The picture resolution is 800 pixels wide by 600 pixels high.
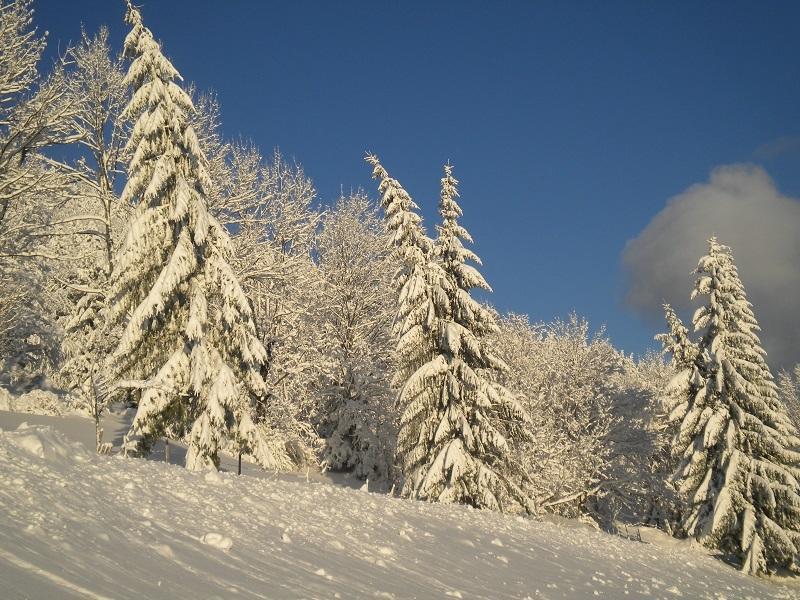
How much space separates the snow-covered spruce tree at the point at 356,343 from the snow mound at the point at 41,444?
709 inches

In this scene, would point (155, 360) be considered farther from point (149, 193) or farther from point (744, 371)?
point (744, 371)

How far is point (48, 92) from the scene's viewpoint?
11.9m

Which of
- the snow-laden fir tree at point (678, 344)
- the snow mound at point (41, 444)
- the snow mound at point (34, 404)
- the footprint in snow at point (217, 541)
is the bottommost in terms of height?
the snow mound at point (34, 404)

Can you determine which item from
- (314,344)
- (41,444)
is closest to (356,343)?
(314,344)

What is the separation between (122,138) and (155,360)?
685 centimetres

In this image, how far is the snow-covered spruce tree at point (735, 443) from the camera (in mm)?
22812

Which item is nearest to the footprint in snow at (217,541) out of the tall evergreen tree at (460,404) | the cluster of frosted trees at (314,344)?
the cluster of frosted trees at (314,344)

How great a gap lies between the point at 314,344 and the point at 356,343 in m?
2.85

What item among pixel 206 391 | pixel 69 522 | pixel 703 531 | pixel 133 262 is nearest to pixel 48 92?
pixel 133 262

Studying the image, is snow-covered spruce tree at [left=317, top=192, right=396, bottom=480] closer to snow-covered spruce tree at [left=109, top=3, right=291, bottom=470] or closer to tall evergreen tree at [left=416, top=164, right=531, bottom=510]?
tall evergreen tree at [left=416, top=164, right=531, bottom=510]

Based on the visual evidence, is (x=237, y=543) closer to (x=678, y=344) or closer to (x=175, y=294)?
(x=175, y=294)

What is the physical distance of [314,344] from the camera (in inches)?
1055

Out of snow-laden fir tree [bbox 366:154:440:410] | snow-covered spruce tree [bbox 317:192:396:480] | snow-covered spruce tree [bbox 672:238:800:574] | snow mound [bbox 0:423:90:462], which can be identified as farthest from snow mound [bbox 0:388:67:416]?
snow-covered spruce tree [bbox 672:238:800:574]

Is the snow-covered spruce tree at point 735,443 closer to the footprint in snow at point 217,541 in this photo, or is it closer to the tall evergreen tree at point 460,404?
the tall evergreen tree at point 460,404
